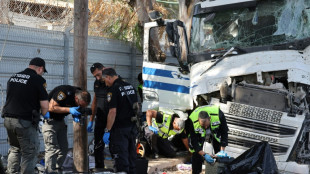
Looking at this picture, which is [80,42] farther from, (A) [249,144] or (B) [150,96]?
(A) [249,144]

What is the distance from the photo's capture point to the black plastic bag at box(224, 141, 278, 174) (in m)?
6.27

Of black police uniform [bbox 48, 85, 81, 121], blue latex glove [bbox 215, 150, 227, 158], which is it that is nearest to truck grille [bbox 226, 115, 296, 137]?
blue latex glove [bbox 215, 150, 227, 158]

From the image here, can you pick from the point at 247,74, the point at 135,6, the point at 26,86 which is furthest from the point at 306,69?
the point at 135,6

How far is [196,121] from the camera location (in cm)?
702

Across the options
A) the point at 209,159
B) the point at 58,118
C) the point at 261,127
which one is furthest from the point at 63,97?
the point at 261,127

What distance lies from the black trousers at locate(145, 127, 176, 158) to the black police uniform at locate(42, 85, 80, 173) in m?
2.44

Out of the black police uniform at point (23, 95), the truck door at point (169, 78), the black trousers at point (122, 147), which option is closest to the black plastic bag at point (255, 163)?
the black trousers at point (122, 147)

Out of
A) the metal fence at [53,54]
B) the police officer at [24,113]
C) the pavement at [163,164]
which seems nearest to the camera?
the police officer at [24,113]

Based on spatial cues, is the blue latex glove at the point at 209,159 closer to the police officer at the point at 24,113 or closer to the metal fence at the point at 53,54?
the police officer at the point at 24,113

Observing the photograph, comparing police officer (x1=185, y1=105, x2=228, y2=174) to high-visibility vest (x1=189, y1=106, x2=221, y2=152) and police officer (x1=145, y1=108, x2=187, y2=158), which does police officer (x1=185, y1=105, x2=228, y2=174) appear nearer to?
high-visibility vest (x1=189, y1=106, x2=221, y2=152)

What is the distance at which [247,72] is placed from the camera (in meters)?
7.44

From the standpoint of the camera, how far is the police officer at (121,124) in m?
6.71

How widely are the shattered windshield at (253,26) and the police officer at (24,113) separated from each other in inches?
131

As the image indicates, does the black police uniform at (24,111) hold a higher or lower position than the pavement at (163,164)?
higher
